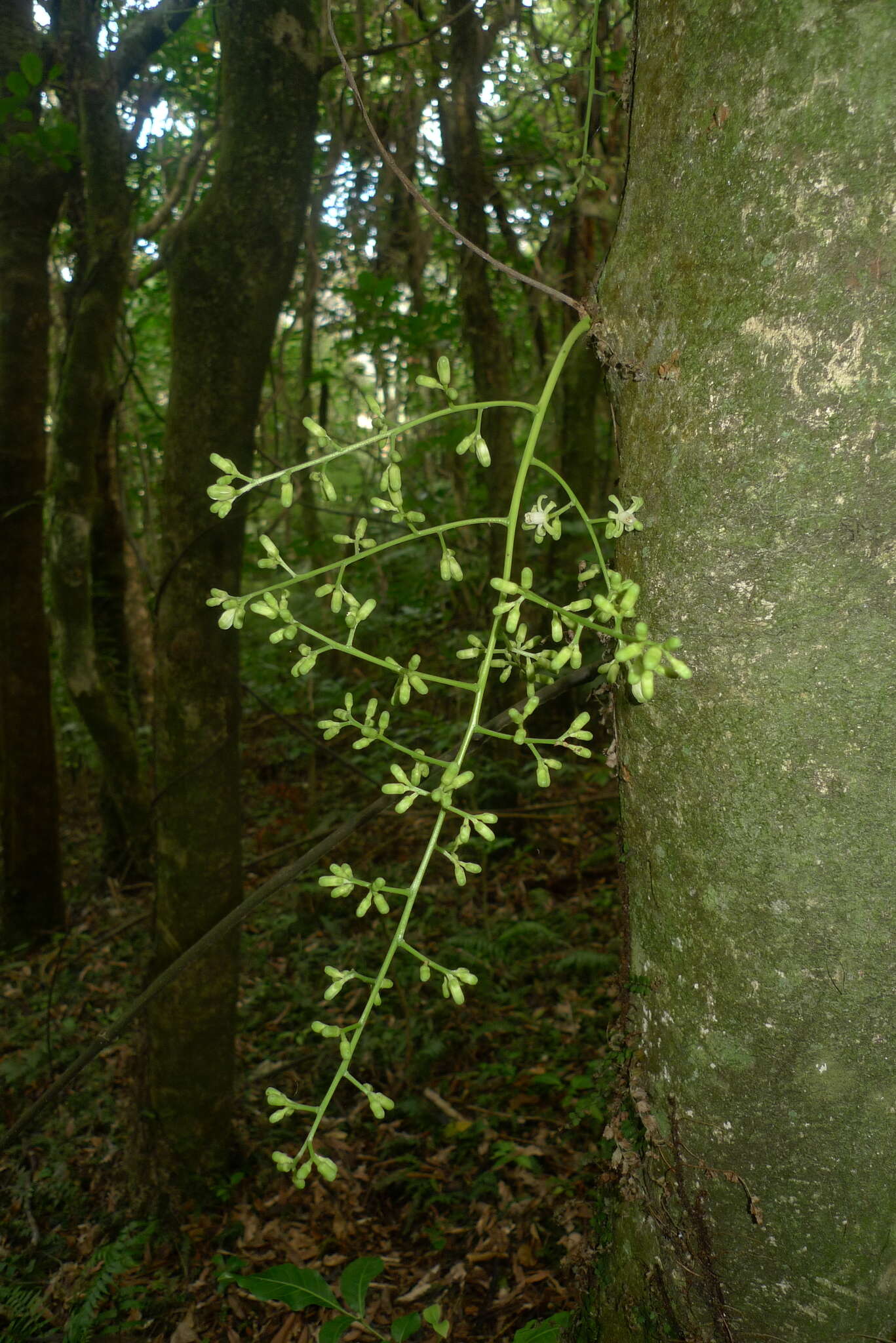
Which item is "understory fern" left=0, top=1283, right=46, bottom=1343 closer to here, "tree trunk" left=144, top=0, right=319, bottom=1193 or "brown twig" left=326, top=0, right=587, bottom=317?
"tree trunk" left=144, top=0, right=319, bottom=1193

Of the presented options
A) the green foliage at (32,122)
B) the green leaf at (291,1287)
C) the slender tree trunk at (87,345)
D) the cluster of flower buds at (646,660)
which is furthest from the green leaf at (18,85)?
the green leaf at (291,1287)

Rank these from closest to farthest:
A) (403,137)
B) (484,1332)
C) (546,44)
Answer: (484,1332)
(546,44)
(403,137)

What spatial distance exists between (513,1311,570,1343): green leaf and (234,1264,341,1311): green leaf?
1.33 ft

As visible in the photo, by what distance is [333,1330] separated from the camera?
1.62 metres

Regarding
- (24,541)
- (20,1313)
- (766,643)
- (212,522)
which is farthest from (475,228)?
(20,1313)

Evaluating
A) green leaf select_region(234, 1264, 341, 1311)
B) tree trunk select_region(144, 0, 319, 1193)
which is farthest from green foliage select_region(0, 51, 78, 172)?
green leaf select_region(234, 1264, 341, 1311)

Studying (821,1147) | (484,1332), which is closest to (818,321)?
(821,1147)

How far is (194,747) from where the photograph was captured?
2.98m

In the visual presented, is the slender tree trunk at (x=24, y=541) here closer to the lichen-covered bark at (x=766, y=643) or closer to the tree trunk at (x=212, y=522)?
the tree trunk at (x=212, y=522)

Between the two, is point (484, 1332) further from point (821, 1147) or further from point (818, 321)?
point (818, 321)

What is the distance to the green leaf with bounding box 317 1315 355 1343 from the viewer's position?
5.24 feet

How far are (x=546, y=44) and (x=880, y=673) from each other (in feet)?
17.0

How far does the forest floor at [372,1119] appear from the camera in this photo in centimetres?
273

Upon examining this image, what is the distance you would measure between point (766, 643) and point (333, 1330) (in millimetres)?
1591
